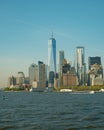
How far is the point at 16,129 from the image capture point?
66.6 metres

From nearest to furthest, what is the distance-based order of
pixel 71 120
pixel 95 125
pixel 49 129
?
pixel 49 129, pixel 95 125, pixel 71 120

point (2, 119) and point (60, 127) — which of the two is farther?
point (2, 119)

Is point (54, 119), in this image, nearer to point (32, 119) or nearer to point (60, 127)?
point (32, 119)

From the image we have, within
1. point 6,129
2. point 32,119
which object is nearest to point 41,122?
point 32,119

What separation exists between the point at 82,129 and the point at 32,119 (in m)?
17.9

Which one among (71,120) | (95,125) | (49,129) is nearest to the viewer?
(49,129)

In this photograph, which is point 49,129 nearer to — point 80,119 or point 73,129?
point 73,129

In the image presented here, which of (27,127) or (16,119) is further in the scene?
(16,119)

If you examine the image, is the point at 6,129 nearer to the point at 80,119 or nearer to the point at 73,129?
the point at 73,129

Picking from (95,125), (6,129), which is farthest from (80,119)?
(6,129)

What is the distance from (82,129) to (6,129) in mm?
13879

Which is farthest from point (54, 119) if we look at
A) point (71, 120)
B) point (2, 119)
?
point (2, 119)

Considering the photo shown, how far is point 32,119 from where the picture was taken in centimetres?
8106

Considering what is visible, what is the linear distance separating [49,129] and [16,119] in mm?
17026
